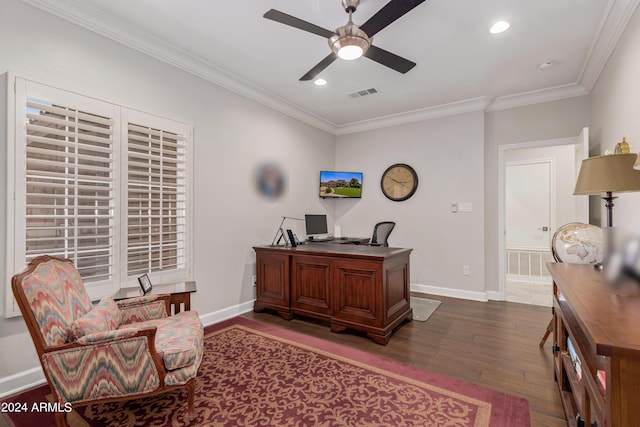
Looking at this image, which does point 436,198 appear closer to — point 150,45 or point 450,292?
point 450,292

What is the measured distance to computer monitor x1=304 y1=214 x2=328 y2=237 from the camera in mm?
4711

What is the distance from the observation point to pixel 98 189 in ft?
8.11

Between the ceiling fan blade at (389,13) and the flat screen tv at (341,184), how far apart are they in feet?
10.1

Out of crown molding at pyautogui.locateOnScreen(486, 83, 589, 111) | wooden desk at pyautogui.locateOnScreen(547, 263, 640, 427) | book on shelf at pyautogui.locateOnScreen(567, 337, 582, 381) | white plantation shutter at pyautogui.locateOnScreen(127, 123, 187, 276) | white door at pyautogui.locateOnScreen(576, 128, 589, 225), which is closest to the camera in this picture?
wooden desk at pyautogui.locateOnScreen(547, 263, 640, 427)

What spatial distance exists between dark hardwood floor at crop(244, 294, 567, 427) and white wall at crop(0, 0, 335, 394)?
0.92 meters

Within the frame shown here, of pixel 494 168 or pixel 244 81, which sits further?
pixel 494 168

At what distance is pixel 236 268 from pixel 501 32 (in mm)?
3692

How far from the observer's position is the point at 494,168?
14.2 feet

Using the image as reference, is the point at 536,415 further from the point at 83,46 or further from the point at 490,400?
the point at 83,46

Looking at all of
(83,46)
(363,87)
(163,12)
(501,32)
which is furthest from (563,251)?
(83,46)

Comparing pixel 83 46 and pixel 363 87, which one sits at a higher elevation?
pixel 363 87

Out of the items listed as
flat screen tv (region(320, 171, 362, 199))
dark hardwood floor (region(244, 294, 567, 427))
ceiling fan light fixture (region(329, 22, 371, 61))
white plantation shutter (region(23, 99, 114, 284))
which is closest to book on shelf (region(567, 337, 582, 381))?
dark hardwood floor (region(244, 294, 567, 427))

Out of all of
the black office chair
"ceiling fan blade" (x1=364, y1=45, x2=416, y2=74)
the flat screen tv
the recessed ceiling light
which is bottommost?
the black office chair

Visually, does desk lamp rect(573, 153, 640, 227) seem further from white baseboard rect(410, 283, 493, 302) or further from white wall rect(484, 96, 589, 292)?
white baseboard rect(410, 283, 493, 302)
